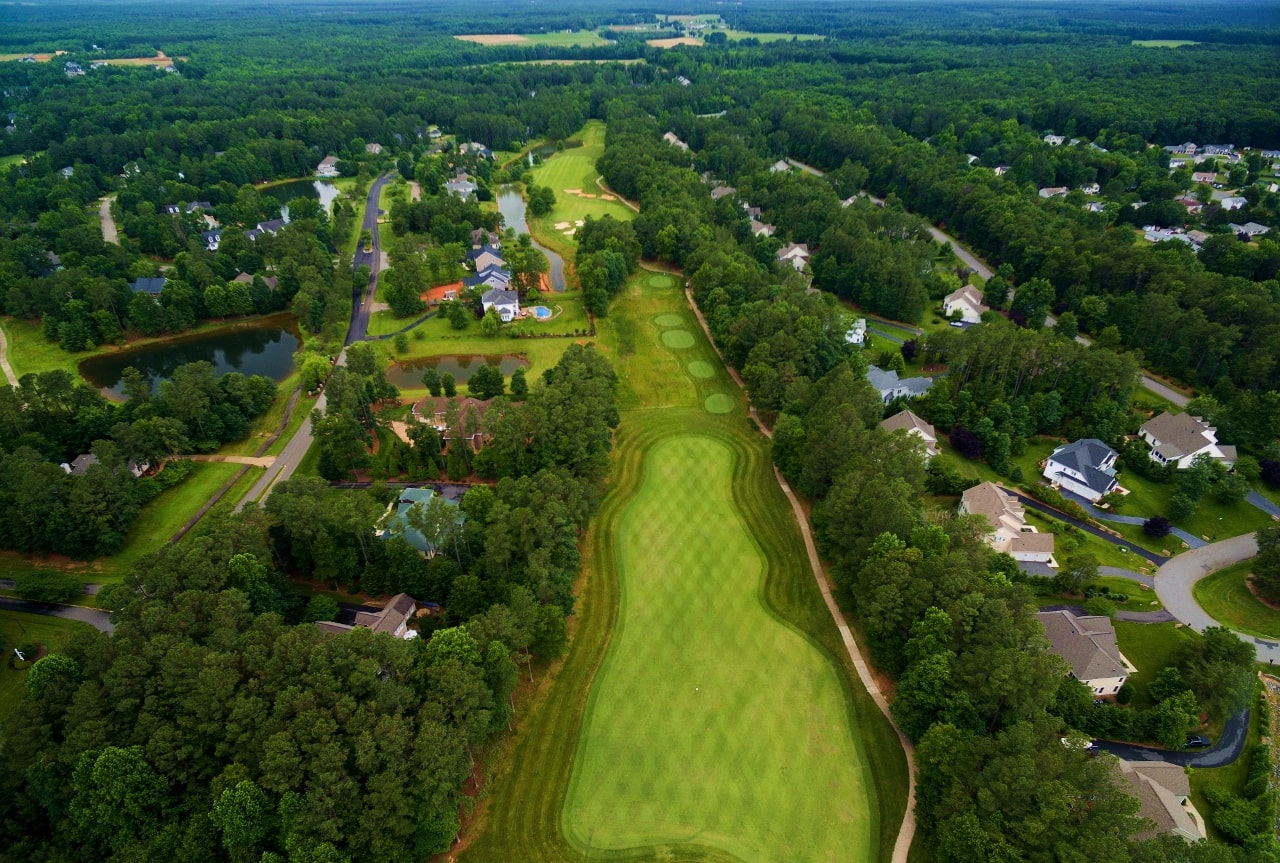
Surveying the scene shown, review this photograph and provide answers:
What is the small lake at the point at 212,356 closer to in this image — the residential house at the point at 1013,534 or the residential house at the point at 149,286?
the residential house at the point at 149,286

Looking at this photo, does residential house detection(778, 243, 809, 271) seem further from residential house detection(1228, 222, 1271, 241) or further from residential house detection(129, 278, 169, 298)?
residential house detection(129, 278, 169, 298)

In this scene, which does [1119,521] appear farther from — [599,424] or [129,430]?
[129,430]

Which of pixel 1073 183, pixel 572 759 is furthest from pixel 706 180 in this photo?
pixel 572 759

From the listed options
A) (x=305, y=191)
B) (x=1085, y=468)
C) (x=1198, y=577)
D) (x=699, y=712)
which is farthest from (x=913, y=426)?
(x=305, y=191)

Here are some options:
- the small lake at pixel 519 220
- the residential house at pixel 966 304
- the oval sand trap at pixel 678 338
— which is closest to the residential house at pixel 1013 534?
the oval sand trap at pixel 678 338

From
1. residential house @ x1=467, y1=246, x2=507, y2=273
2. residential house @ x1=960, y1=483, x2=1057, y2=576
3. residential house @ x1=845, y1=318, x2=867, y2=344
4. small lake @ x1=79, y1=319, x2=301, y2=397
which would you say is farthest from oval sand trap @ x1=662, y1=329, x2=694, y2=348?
small lake @ x1=79, y1=319, x2=301, y2=397

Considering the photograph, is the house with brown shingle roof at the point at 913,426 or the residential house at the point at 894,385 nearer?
the house with brown shingle roof at the point at 913,426

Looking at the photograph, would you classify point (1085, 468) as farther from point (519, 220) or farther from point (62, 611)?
point (519, 220)
